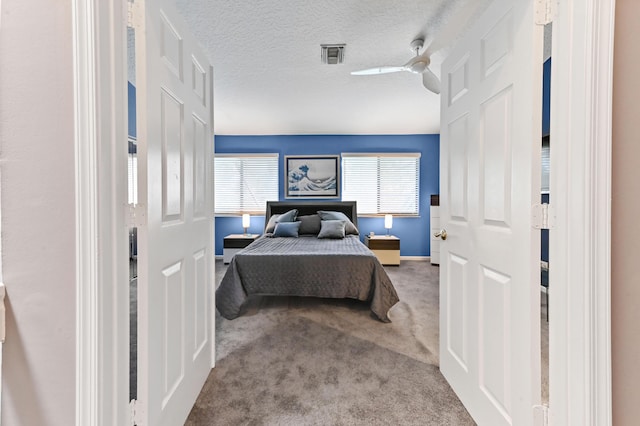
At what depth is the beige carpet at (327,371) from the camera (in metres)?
1.42

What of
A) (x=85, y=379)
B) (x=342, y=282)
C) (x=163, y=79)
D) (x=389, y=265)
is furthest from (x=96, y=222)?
(x=389, y=265)

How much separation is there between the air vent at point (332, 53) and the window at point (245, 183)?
303 cm

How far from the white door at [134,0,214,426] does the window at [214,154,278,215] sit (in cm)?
372

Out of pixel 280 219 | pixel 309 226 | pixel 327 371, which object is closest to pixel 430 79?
pixel 327 371

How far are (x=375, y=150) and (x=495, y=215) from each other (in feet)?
14.4

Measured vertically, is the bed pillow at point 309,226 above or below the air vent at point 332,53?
below

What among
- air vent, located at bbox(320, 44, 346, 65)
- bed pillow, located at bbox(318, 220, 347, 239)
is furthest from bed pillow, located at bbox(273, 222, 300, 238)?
air vent, located at bbox(320, 44, 346, 65)

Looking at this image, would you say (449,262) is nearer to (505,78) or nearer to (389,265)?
(505,78)

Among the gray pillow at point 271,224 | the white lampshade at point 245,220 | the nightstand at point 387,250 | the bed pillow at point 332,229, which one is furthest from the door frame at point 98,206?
the white lampshade at point 245,220

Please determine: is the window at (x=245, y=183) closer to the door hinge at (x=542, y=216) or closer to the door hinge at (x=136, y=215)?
the door hinge at (x=136, y=215)

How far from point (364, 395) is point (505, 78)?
5.71 feet

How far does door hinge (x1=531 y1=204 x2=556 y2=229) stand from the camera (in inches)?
37.0

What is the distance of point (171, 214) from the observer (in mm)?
1196

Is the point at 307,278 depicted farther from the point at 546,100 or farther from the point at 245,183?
the point at 245,183
